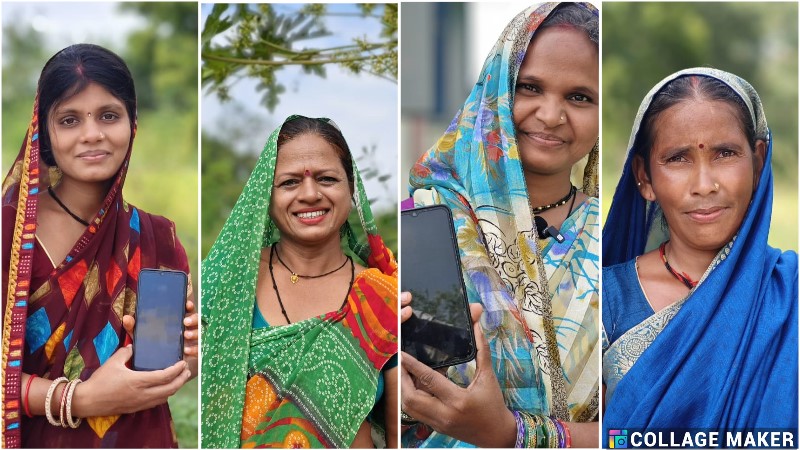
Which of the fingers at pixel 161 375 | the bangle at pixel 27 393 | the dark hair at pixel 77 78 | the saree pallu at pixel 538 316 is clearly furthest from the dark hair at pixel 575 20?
the bangle at pixel 27 393

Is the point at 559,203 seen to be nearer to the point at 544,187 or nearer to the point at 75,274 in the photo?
the point at 544,187

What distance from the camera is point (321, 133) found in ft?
11.5

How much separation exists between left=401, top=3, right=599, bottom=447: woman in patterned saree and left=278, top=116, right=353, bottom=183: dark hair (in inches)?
10.7

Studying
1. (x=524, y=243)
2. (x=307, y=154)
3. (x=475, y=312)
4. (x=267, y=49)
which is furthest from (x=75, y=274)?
(x=524, y=243)

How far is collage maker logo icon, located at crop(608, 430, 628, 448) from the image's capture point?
351 centimetres

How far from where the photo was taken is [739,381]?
3.40 m

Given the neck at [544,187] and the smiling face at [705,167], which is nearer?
the smiling face at [705,167]

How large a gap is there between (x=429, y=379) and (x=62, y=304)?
4.01 feet

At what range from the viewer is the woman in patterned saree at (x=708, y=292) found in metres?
3.40

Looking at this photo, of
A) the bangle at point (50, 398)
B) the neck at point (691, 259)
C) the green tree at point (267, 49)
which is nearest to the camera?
the bangle at point (50, 398)

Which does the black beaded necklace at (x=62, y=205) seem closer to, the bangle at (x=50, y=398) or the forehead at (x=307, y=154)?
the bangle at (x=50, y=398)

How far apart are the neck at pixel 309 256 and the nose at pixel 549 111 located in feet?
2.61

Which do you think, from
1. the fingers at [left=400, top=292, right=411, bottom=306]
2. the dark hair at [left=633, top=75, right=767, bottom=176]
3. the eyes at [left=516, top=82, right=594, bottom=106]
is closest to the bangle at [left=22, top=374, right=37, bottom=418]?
the fingers at [left=400, top=292, right=411, bottom=306]

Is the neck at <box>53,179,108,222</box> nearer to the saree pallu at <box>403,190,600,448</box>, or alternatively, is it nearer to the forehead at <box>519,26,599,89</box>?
the saree pallu at <box>403,190,600,448</box>
